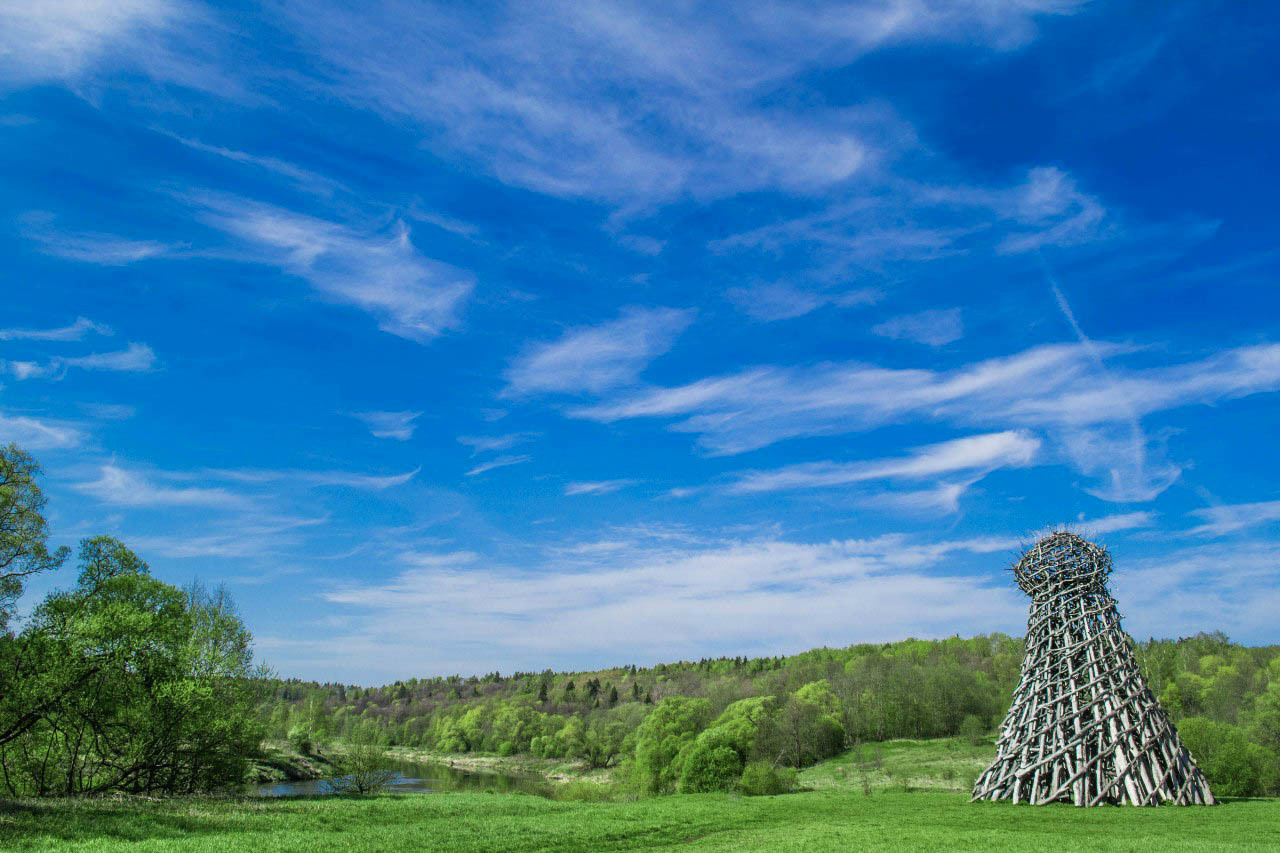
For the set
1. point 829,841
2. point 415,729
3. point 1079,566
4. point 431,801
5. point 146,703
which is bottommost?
point 415,729

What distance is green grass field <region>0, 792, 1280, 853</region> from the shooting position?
21.9m

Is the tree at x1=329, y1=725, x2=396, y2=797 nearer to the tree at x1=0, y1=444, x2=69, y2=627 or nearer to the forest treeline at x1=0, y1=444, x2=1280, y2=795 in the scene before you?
the forest treeline at x1=0, y1=444, x2=1280, y2=795

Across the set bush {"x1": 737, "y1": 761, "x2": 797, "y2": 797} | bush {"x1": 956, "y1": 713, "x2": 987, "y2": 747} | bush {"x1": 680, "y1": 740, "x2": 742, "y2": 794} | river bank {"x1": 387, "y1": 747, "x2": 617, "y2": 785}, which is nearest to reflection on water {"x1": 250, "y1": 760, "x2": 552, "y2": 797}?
river bank {"x1": 387, "y1": 747, "x2": 617, "y2": 785}

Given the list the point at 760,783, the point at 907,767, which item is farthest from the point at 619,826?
the point at 907,767

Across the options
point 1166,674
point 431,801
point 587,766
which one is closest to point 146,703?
point 431,801

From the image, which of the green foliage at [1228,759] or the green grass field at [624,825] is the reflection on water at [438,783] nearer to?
the green grass field at [624,825]

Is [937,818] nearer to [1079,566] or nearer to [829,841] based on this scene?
[829,841]

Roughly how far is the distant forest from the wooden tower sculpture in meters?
16.4

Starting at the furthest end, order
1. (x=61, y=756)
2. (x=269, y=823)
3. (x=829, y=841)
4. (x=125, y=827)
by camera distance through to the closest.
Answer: (x=61, y=756) → (x=269, y=823) → (x=829, y=841) → (x=125, y=827)

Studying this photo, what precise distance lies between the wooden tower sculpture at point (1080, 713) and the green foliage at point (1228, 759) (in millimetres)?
14160

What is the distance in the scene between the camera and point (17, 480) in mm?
27625

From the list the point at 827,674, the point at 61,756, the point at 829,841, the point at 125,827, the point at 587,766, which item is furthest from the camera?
the point at 827,674

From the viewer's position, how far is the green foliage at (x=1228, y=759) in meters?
48.0

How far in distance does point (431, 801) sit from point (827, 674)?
99015 millimetres
